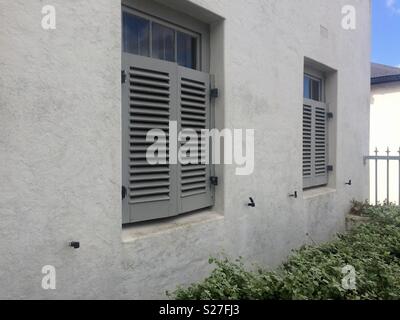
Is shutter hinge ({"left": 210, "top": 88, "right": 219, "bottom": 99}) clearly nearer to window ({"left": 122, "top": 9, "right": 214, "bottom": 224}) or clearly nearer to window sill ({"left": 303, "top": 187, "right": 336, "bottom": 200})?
window ({"left": 122, "top": 9, "right": 214, "bottom": 224})

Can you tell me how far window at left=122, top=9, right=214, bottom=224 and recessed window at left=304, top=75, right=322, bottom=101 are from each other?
2763mm

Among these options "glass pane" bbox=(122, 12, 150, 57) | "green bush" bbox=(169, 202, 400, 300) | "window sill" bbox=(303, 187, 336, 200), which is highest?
"glass pane" bbox=(122, 12, 150, 57)

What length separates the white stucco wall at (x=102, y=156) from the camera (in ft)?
7.00

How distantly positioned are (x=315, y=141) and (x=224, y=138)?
2820mm

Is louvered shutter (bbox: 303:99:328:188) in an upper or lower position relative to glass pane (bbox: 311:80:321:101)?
lower

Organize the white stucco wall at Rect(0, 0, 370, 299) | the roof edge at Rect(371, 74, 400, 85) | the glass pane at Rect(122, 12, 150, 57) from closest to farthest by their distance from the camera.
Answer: the white stucco wall at Rect(0, 0, 370, 299) → the glass pane at Rect(122, 12, 150, 57) → the roof edge at Rect(371, 74, 400, 85)

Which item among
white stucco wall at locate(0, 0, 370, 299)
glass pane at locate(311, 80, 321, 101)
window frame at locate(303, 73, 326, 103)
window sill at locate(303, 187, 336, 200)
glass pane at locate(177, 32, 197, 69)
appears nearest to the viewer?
white stucco wall at locate(0, 0, 370, 299)

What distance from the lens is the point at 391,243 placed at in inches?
159

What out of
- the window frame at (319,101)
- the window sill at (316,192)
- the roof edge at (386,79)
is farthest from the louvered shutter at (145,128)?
the roof edge at (386,79)

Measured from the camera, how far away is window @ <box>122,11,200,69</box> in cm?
305

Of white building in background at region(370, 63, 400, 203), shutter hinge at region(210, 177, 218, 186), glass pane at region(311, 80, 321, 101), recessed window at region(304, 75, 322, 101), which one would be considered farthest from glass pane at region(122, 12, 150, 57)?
white building in background at region(370, 63, 400, 203)

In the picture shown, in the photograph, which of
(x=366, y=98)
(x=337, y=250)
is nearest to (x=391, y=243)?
(x=337, y=250)

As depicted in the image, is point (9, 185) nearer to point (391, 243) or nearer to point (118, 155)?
point (118, 155)

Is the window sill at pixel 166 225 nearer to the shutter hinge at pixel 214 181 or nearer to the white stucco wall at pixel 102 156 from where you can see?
the white stucco wall at pixel 102 156
